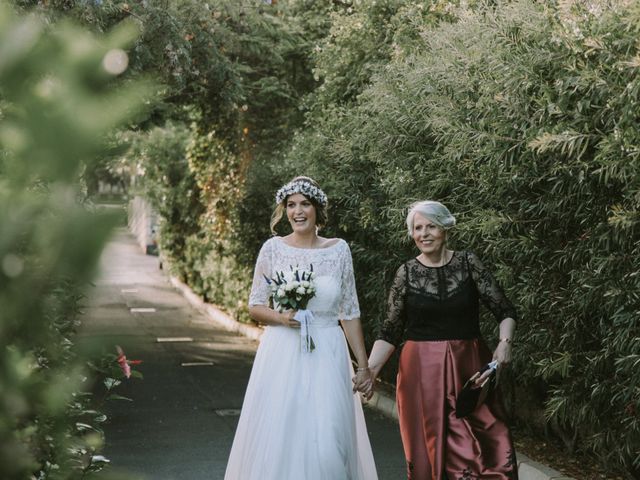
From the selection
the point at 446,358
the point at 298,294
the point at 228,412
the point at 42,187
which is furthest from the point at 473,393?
the point at 228,412

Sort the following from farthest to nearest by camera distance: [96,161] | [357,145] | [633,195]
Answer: [357,145] < [633,195] < [96,161]

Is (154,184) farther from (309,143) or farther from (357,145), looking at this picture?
(357,145)

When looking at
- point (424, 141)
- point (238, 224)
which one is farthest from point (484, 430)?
point (238, 224)

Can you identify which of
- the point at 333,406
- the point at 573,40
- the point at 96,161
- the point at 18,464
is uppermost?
the point at 573,40

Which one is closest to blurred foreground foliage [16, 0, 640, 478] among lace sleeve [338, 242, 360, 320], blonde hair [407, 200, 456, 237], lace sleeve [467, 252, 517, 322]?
lace sleeve [467, 252, 517, 322]

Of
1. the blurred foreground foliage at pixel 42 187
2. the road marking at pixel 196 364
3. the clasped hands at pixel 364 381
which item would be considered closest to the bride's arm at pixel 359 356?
the clasped hands at pixel 364 381

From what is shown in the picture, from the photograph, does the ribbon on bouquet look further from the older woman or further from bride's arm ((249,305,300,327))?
the older woman

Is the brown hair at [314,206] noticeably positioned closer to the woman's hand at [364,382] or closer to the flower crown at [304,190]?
the flower crown at [304,190]

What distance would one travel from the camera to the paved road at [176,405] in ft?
4.90

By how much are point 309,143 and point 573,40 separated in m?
6.34

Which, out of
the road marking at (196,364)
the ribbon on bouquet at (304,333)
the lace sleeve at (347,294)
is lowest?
the road marking at (196,364)

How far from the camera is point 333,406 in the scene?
17.4 feet

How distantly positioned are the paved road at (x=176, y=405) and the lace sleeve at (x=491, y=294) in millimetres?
2010

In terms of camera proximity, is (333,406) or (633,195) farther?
(333,406)
